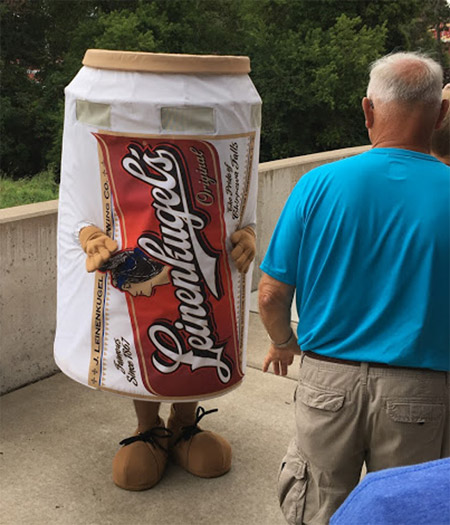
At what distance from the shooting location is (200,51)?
52.9 ft

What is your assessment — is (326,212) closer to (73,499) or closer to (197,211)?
(197,211)

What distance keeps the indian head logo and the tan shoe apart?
1.75 feet

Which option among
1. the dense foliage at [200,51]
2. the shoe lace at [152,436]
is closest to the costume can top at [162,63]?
the shoe lace at [152,436]

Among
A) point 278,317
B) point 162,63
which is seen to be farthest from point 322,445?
point 162,63

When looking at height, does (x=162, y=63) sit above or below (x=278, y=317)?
above

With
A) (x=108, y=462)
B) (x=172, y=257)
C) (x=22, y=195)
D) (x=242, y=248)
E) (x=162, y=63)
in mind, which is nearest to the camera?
(x=162, y=63)

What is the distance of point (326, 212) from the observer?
2289mm

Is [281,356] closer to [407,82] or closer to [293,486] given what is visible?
[293,486]

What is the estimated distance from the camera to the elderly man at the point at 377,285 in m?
2.26

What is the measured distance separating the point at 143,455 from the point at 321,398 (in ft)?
4.47

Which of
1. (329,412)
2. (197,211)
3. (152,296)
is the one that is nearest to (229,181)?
(197,211)

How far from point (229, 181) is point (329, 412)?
1.06m

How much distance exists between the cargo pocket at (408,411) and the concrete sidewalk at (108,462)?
3.99ft

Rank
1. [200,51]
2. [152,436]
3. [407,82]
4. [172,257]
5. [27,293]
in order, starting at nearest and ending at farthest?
1. [407,82]
2. [172,257]
3. [152,436]
4. [27,293]
5. [200,51]
